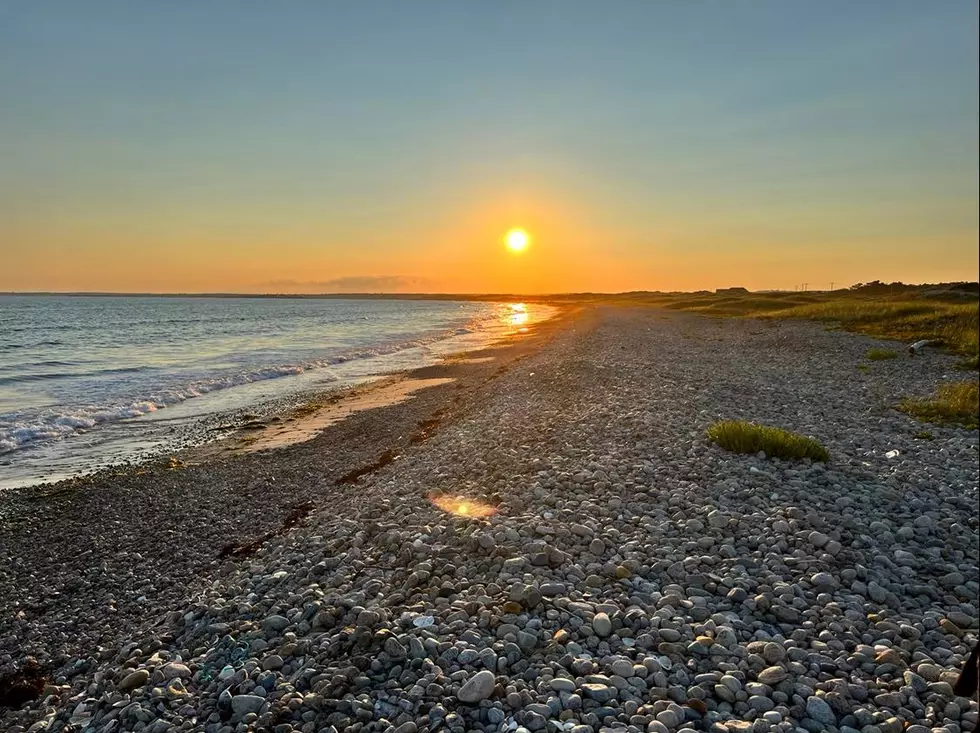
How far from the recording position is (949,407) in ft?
53.9

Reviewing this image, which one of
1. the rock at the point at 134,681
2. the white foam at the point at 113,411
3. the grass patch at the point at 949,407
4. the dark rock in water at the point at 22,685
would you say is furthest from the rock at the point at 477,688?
the white foam at the point at 113,411

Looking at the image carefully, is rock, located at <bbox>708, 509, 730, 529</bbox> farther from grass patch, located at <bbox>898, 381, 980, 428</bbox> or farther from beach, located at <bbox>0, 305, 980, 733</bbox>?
grass patch, located at <bbox>898, 381, 980, 428</bbox>

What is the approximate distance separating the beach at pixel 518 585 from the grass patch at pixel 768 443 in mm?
358

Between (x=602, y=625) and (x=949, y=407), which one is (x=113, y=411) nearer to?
(x=602, y=625)

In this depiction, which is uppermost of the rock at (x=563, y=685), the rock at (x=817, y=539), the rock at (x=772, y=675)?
the rock at (x=817, y=539)

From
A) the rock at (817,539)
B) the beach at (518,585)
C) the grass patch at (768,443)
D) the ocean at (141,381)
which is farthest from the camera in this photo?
the ocean at (141,381)

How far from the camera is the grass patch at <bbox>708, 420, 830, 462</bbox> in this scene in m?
11.5

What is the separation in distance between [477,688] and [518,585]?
170cm

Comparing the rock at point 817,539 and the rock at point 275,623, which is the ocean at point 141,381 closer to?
the rock at point 275,623

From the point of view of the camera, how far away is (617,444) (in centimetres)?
1255

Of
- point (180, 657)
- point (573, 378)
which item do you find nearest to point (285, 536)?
point (180, 657)

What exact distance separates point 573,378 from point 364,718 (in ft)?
63.3

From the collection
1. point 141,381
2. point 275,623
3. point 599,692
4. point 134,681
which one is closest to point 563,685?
point 599,692

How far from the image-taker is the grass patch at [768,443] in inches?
453
